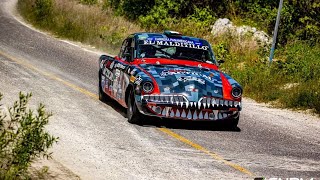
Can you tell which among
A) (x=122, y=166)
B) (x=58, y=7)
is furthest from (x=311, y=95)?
(x=58, y=7)

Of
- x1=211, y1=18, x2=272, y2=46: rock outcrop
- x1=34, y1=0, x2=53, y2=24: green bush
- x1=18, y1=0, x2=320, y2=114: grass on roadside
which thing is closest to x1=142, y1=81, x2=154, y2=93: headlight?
x1=18, y1=0, x2=320, y2=114: grass on roadside

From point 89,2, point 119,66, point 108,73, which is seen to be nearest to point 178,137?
point 119,66

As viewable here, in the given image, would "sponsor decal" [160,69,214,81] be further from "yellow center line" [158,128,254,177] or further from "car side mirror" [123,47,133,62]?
"car side mirror" [123,47,133,62]

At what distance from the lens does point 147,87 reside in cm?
1094

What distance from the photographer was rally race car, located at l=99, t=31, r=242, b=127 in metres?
10.9

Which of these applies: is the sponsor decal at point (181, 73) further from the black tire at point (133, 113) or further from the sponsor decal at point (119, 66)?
the sponsor decal at point (119, 66)

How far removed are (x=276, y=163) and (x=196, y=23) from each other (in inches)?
699

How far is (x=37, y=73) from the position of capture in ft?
54.5

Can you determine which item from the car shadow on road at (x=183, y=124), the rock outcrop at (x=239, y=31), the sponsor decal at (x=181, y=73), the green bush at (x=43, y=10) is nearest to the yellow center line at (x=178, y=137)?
the car shadow on road at (x=183, y=124)

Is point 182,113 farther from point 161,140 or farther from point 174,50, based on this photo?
point 174,50

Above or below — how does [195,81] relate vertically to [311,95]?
above

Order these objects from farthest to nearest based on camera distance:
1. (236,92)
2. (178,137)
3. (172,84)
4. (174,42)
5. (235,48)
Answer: (235,48)
(174,42)
(236,92)
(172,84)
(178,137)

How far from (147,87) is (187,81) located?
0.68m

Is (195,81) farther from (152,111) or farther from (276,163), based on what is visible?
(276,163)
